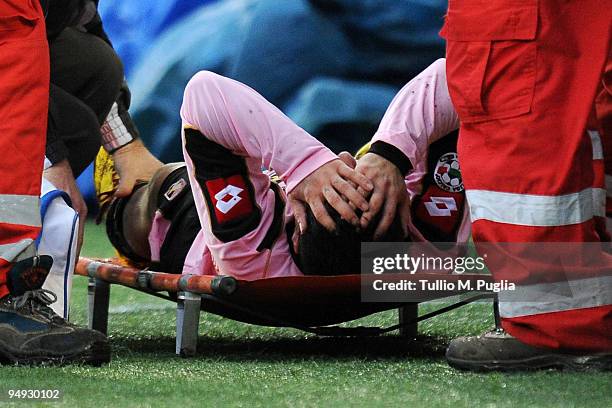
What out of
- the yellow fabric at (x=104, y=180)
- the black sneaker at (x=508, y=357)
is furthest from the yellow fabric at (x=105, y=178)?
the black sneaker at (x=508, y=357)

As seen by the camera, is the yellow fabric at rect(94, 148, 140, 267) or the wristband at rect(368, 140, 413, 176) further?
the yellow fabric at rect(94, 148, 140, 267)

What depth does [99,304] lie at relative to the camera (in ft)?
9.02

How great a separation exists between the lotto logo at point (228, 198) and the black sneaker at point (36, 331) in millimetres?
381

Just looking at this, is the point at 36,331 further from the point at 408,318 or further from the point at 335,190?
the point at 408,318

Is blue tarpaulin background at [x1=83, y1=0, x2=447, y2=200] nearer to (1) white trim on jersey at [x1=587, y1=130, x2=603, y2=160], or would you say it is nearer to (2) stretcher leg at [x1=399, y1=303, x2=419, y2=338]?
(2) stretcher leg at [x1=399, y1=303, x2=419, y2=338]

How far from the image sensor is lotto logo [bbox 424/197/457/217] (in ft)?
7.76

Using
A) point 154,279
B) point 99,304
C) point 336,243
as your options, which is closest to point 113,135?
point 99,304

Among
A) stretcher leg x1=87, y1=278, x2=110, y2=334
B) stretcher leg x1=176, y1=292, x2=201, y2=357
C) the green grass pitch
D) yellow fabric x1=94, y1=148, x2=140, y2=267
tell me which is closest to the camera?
the green grass pitch

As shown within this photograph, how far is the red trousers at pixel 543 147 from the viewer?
6.20 feet

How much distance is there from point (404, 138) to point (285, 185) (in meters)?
0.27

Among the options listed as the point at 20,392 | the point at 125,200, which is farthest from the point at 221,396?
the point at 125,200

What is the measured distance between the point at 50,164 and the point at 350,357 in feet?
2.51

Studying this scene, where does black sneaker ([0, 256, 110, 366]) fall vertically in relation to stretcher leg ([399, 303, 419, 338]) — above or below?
above

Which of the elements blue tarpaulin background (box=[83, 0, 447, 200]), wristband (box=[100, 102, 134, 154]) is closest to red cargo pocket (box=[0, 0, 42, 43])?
wristband (box=[100, 102, 134, 154])
